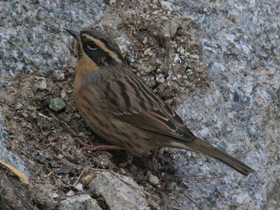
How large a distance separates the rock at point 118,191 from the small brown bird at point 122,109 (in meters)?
0.86

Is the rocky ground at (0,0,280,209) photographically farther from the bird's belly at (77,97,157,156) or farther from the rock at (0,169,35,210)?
the rock at (0,169,35,210)

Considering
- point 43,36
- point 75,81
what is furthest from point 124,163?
point 43,36

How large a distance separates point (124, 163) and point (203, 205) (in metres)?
0.89

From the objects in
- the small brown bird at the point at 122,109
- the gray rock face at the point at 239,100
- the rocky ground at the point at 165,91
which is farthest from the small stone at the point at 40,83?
the gray rock face at the point at 239,100

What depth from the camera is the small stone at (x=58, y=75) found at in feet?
20.4

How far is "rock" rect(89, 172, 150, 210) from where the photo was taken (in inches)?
194

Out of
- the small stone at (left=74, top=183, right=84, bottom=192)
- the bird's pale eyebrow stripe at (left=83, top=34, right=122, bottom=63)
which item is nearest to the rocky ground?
the small stone at (left=74, top=183, right=84, bottom=192)

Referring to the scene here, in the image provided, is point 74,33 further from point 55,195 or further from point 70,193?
point 55,195

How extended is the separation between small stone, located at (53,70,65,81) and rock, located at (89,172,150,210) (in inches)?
56.6

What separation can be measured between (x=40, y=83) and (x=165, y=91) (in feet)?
4.44

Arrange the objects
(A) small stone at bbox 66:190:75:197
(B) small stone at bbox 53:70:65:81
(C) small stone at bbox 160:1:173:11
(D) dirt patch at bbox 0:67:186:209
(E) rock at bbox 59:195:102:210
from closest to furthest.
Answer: (E) rock at bbox 59:195:102:210 < (A) small stone at bbox 66:190:75:197 < (D) dirt patch at bbox 0:67:186:209 < (B) small stone at bbox 53:70:65:81 < (C) small stone at bbox 160:1:173:11

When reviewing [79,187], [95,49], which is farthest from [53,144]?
[95,49]

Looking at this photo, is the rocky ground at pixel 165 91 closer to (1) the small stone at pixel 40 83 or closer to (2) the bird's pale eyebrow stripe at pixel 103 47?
(1) the small stone at pixel 40 83

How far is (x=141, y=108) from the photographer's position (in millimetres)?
6172
